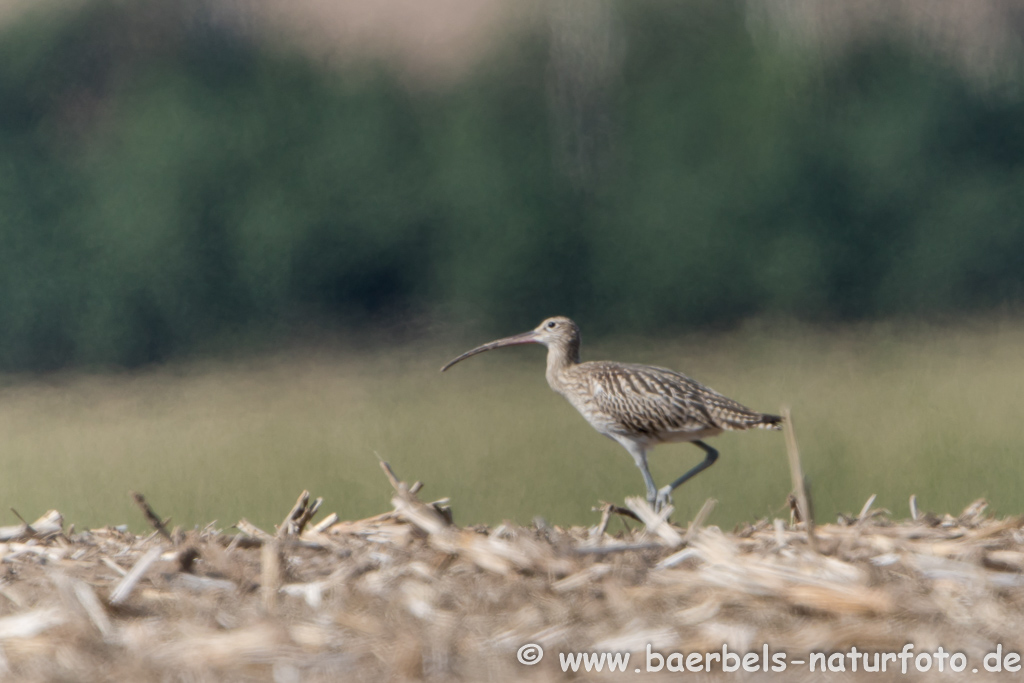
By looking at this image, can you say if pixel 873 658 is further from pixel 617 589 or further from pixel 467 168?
pixel 467 168

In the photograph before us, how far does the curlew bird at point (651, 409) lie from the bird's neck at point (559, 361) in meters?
0.26

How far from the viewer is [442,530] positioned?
335 centimetres

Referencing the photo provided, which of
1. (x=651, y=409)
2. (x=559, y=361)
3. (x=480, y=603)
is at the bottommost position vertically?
(x=651, y=409)

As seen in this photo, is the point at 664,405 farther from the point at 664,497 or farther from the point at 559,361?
the point at 559,361

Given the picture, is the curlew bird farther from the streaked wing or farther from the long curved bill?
the long curved bill

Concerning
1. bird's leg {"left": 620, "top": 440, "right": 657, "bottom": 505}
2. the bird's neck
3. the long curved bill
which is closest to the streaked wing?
bird's leg {"left": 620, "top": 440, "right": 657, "bottom": 505}

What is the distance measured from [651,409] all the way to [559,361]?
116 centimetres

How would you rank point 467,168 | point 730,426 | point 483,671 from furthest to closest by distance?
point 467,168 < point 730,426 < point 483,671

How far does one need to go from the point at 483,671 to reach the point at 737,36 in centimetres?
1228

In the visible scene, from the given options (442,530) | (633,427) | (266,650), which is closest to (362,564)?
(442,530)

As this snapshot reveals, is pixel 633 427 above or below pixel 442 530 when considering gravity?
below

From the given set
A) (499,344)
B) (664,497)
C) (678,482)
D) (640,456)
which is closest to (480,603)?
(664,497)

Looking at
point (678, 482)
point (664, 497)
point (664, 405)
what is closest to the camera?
point (664, 497)

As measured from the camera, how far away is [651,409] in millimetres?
6844
